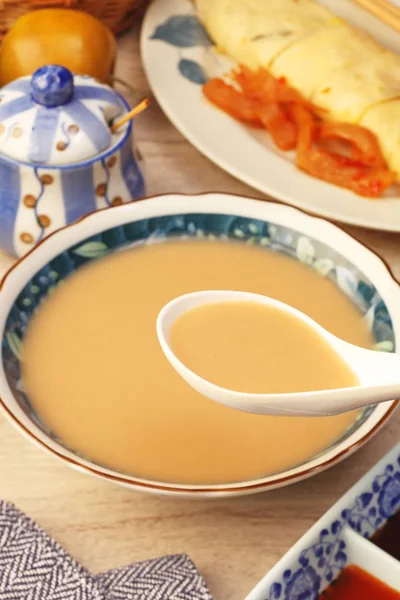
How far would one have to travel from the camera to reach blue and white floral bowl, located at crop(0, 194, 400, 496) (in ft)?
2.81

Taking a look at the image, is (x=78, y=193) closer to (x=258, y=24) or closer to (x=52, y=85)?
(x=52, y=85)

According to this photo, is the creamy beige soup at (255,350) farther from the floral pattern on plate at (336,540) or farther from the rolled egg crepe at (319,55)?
the rolled egg crepe at (319,55)

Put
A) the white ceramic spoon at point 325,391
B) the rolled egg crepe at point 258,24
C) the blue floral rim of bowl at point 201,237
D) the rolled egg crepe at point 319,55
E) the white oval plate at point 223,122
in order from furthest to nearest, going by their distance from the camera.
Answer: the rolled egg crepe at point 258,24, the rolled egg crepe at point 319,55, the white oval plate at point 223,122, the blue floral rim of bowl at point 201,237, the white ceramic spoon at point 325,391

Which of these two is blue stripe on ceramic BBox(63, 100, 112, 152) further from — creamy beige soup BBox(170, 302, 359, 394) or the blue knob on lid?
creamy beige soup BBox(170, 302, 359, 394)

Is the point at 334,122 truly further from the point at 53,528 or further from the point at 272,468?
the point at 53,528

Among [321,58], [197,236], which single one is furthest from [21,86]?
[321,58]

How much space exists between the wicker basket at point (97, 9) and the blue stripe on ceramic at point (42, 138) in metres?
0.47

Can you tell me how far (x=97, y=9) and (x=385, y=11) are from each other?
0.54m

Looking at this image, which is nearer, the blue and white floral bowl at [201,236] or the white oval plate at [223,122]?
the blue and white floral bowl at [201,236]

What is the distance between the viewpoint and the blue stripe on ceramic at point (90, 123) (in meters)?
1.06

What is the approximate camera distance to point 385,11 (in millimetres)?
1376

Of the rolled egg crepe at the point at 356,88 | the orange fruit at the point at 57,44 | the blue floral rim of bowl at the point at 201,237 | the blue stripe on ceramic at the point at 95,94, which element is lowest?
the blue floral rim of bowl at the point at 201,237

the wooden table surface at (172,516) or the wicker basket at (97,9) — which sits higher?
the wicker basket at (97,9)

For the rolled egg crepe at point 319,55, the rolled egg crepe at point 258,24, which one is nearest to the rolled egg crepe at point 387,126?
the rolled egg crepe at point 319,55
